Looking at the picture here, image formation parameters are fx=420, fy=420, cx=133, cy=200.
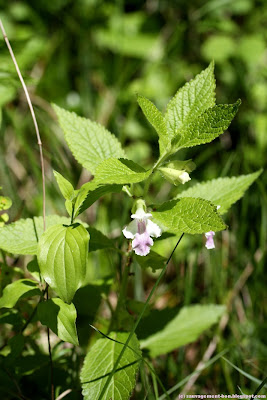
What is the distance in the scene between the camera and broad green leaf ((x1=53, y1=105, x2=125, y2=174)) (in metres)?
1.51

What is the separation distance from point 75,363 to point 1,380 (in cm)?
28

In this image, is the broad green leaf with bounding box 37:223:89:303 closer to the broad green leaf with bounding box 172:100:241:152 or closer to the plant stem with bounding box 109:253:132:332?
the plant stem with bounding box 109:253:132:332

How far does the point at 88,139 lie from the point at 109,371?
0.81m

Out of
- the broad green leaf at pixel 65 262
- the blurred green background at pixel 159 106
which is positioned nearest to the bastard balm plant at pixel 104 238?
the broad green leaf at pixel 65 262

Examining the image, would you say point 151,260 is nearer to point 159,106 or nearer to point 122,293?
point 122,293

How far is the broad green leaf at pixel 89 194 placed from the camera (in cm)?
129

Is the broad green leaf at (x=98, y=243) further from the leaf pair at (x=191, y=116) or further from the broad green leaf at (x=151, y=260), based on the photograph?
the leaf pair at (x=191, y=116)

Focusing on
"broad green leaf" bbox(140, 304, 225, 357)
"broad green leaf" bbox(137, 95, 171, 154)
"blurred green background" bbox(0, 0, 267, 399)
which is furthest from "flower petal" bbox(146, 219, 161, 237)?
"blurred green background" bbox(0, 0, 267, 399)

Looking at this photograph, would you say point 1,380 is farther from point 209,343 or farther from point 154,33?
point 154,33

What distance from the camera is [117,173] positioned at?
1239 millimetres

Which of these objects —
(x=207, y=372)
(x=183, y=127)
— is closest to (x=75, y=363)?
(x=207, y=372)

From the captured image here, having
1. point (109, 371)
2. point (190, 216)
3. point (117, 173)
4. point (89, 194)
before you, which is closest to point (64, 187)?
point (89, 194)

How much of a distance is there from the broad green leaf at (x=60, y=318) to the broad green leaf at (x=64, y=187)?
1.12 ft

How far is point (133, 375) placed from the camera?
1331 millimetres
